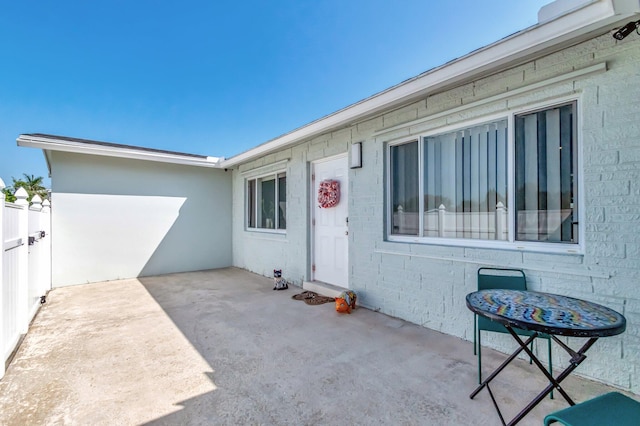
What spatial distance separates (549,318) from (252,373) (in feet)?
6.94

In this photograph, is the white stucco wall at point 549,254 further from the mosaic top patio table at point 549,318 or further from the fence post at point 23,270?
the fence post at point 23,270

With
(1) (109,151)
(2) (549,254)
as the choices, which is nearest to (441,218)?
(2) (549,254)

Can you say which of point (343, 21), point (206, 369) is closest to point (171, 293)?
point (206, 369)

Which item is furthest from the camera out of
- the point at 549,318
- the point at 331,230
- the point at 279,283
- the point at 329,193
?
the point at 279,283

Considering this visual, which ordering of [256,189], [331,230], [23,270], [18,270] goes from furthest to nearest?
[256,189]
[331,230]
[23,270]
[18,270]

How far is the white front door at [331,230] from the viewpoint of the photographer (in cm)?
454

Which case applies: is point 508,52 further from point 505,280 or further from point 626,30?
point 505,280

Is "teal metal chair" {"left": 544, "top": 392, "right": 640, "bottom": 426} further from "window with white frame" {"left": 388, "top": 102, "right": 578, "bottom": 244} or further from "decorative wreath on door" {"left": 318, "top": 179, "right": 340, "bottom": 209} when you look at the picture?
"decorative wreath on door" {"left": 318, "top": 179, "right": 340, "bottom": 209}

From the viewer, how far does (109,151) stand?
5.61 metres

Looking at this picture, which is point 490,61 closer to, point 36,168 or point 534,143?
point 534,143

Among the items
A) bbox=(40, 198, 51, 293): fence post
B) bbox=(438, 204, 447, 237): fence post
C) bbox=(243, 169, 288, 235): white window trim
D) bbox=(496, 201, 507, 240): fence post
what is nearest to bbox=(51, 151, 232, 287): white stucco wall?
bbox=(40, 198, 51, 293): fence post

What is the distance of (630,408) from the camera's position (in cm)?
118

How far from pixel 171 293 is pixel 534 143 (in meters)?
5.48

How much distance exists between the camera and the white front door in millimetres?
4539
